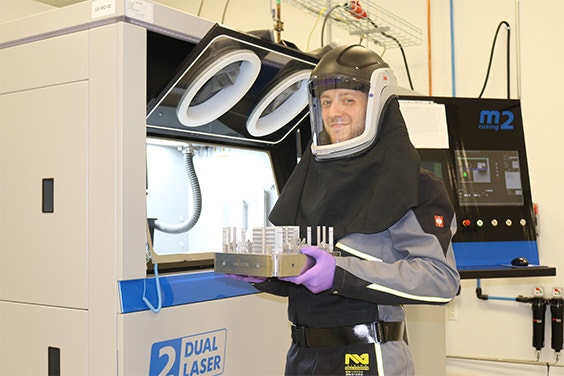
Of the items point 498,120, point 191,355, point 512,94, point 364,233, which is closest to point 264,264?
point 364,233

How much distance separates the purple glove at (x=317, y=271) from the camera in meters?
1.34

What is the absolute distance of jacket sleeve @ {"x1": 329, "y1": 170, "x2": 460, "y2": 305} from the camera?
1.41m

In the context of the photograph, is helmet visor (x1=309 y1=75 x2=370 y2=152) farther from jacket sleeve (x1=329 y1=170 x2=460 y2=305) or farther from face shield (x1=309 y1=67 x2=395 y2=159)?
jacket sleeve (x1=329 y1=170 x2=460 y2=305)

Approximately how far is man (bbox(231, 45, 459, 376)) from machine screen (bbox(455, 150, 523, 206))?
1.29m

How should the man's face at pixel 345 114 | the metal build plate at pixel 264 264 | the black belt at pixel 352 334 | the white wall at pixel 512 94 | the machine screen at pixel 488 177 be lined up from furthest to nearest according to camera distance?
the white wall at pixel 512 94 < the machine screen at pixel 488 177 < the man's face at pixel 345 114 < the black belt at pixel 352 334 < the metal build plate at pixel 264 264

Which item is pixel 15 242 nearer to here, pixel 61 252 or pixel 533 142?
pixel 61 252

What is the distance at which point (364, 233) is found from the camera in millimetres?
1517

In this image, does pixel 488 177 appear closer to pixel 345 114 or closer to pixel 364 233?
pixel 345 114

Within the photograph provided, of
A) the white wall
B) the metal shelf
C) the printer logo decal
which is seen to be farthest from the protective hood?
the white wall

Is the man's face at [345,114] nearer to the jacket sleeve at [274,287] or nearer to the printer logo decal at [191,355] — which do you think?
the jacket sleeve at [274,287]

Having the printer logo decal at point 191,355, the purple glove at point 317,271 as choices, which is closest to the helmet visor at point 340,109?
the purple glove at point 317,271

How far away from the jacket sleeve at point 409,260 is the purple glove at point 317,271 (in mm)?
24

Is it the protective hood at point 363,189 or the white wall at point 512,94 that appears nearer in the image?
the protective hood at point 363,189

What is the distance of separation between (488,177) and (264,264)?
6.13 ft
